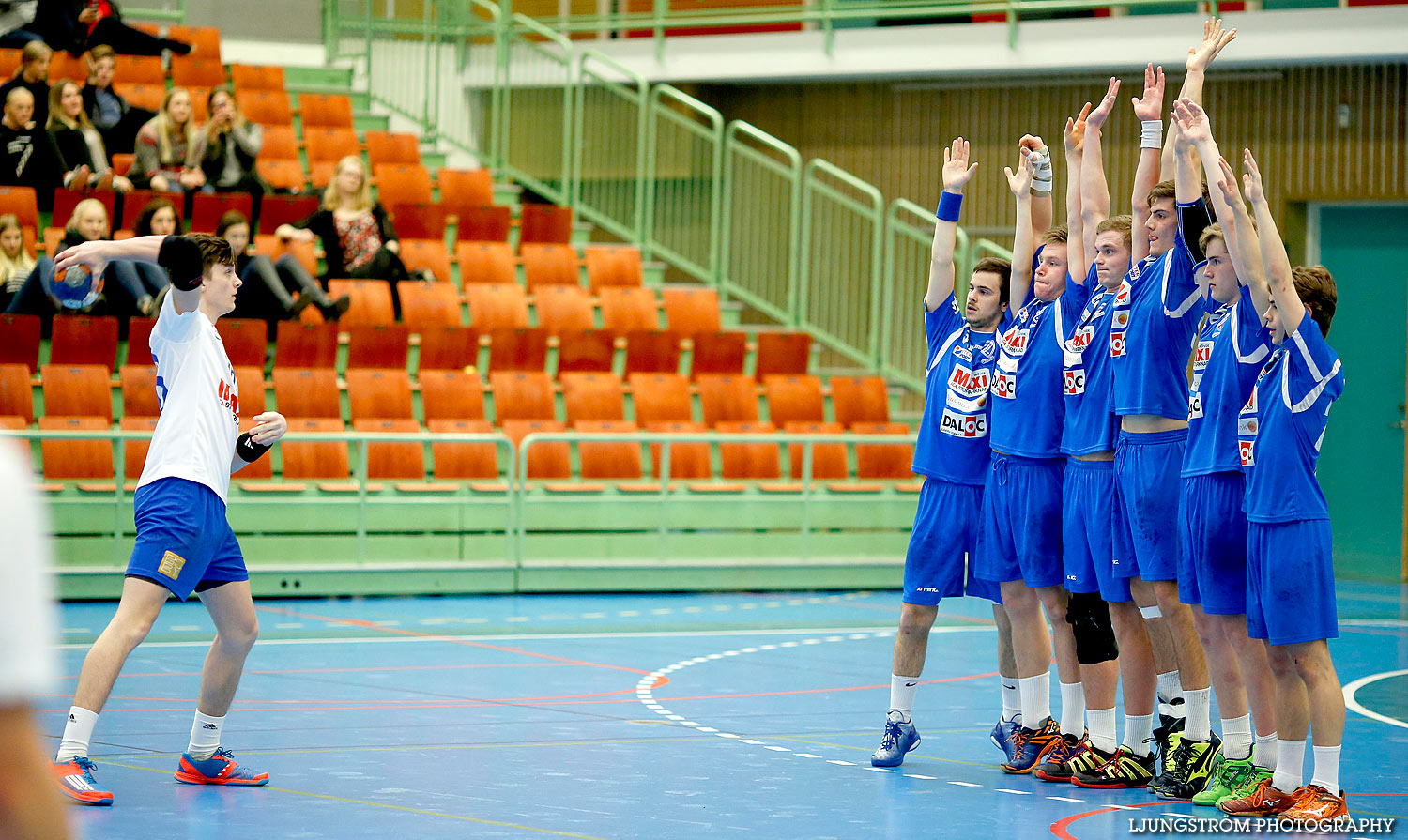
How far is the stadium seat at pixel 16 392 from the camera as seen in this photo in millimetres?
11250

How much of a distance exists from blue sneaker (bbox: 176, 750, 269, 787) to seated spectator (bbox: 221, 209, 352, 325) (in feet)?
24.0

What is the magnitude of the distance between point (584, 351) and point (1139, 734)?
8.46 meters

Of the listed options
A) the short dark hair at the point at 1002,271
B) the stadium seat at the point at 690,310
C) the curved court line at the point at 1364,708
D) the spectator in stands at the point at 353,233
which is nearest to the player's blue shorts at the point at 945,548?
the short dark hair at the point at 1002,271

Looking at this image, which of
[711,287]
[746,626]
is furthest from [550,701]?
[711,287]

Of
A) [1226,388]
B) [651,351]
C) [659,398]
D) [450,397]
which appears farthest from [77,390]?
[1226,388]

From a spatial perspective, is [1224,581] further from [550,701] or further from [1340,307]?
[1340,307]

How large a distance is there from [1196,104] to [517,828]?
11.3 feet

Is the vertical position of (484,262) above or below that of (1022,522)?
above

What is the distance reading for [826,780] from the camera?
5.88 m

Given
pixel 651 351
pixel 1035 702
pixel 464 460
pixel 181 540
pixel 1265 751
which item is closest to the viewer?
pixel 181 540

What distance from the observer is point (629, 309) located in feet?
47.9

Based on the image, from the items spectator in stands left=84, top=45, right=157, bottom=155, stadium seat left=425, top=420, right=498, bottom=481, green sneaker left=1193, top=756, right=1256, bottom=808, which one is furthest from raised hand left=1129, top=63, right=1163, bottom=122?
spectator in stands left=84, top=45, right=157, bottom=155

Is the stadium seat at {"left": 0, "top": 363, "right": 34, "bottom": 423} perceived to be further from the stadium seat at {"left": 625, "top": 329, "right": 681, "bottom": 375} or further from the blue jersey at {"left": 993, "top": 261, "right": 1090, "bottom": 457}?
the blue jersey at {"left": 993, "top": 261, "right": 1090, "bottom": 457}

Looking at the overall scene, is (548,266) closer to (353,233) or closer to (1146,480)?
(353,233)
